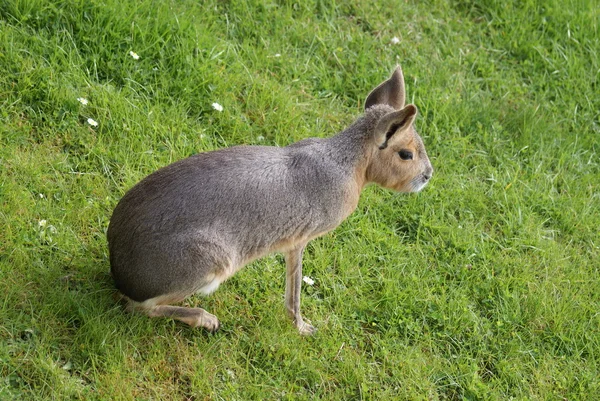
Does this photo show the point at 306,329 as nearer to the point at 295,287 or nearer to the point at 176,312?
the point at 295,287

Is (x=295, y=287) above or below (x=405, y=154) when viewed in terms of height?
below

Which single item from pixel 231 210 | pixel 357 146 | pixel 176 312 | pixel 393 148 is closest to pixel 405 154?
pixel 393 148

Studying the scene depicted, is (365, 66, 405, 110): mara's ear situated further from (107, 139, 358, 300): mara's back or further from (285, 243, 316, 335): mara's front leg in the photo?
(285, 243, 316, 335): mara's front leg

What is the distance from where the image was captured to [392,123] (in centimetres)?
430

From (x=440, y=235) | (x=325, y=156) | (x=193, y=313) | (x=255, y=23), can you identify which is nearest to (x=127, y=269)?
(x=193, y=313)

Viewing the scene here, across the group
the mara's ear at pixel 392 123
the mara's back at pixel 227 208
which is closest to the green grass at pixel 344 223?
the mara's back at pixel 227 208

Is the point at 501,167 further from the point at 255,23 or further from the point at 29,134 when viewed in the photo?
the point at 29,134

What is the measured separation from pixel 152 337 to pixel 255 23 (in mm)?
2805

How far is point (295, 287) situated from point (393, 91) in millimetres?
1214

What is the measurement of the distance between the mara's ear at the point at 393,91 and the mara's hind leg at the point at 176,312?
4.91ft

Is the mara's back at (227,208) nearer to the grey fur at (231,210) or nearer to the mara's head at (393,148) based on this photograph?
the grey fur at (231,210)

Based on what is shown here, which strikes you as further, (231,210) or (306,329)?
(306,329)

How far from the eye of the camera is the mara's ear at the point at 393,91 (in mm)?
4762

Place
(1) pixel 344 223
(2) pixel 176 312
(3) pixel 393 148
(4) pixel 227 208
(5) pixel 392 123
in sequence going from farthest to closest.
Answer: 1. (1) pixel 344 223
2. (3) pixel 393 148
3. (2) pixel 176 312
4. (5) pixel 392 123
5. (4) pixel 227 208
